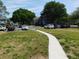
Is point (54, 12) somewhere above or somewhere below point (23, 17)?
above

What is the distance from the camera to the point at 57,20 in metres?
118

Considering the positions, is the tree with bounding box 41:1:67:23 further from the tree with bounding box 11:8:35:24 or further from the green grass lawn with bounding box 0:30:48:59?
the green grass lawn with bounding box 0:30:48:59

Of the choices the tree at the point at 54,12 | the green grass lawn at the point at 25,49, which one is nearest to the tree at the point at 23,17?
the tree at the point at 54,12

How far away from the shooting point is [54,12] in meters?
121

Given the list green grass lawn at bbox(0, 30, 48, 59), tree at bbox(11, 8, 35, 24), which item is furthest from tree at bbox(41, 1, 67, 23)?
green grass lawn at bbox(0, 30, 48, 59)

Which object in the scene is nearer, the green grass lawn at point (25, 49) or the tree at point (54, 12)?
the green grass lawn at point (25, 49)

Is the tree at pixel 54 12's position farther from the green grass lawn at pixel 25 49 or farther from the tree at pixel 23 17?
the green grass lawn at pixel 25 49

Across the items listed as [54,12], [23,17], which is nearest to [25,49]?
[54,12]

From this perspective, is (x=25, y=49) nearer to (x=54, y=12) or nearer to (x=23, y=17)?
(x=54, y=12)

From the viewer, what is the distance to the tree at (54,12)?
121125 mm

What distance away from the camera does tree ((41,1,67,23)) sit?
121 meters

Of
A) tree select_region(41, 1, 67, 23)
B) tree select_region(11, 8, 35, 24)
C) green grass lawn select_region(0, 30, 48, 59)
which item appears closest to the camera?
green grass lawn select_region(0, 30, 48, 59)

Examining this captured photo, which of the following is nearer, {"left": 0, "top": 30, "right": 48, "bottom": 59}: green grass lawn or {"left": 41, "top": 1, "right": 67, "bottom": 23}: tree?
{"left": 0, "top": 30, "right": 48, "bottom": 59}: green grass lawn

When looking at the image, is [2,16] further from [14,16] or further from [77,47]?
[77,47]
